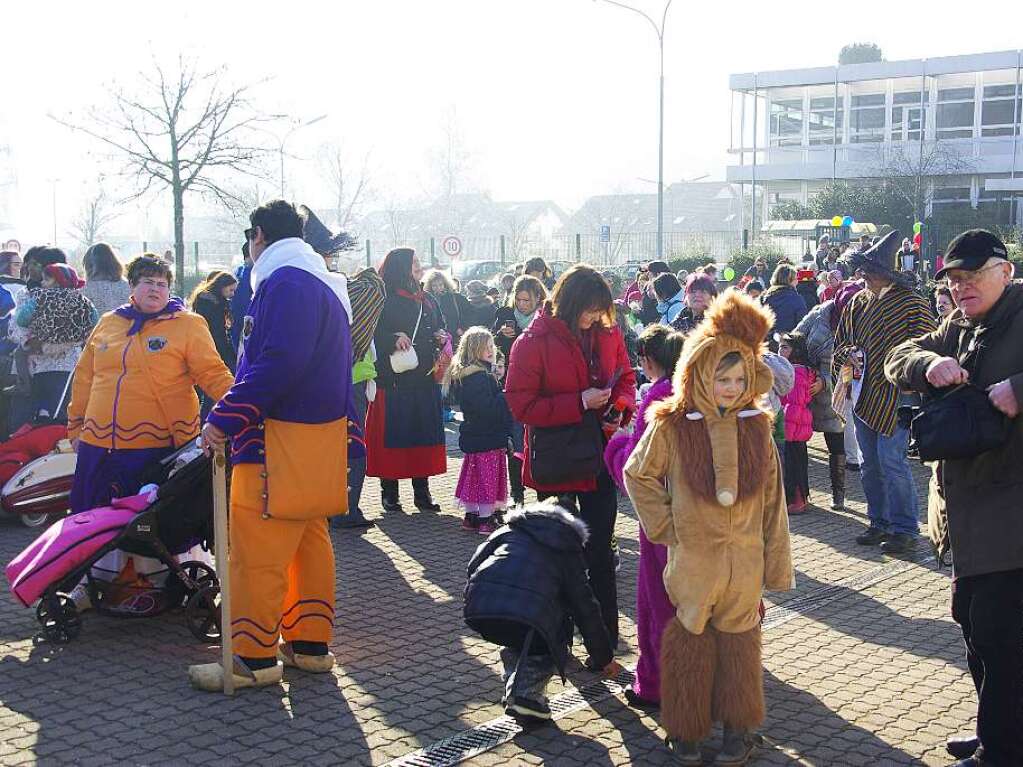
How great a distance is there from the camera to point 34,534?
8.77 metres

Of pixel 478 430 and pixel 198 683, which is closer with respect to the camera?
pixel 198 683

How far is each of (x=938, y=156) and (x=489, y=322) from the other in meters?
35.5

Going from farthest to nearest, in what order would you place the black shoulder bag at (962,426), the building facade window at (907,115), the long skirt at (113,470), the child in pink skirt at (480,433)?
the building facade window at (907,115) → the child in pink skirt at (480,433) → the long skirt at (113,470) → the black shoulder bag at (962,426)

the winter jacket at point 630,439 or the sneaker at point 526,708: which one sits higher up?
the winter jacket at point 630,439

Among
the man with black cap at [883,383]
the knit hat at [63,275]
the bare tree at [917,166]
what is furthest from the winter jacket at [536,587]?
the bare tree at [917,166]

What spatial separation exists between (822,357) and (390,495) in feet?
12.2

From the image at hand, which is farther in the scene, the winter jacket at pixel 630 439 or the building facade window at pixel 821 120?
the building facade window at pixel 821 120

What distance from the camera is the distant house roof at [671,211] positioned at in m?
82.5

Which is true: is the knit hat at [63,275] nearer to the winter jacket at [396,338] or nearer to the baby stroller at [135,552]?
the winter jacket at [396,338]

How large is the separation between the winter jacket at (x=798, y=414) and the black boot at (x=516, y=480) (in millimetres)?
2178

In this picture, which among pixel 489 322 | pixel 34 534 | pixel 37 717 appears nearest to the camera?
pixel 37 717

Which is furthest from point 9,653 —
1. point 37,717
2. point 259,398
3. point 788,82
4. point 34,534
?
point 788,82

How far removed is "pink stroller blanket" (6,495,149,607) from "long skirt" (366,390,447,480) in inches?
134

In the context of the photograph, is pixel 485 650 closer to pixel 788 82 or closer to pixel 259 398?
pixel 259 398
